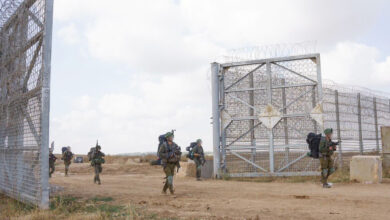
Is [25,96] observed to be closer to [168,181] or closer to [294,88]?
[168,181]

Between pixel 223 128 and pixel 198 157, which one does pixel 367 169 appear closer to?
pixel 223 128

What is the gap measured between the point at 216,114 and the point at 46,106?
315 inches

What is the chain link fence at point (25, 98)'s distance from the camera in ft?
24.1

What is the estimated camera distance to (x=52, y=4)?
25.1ft

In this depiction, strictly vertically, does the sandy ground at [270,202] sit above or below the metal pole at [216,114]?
below

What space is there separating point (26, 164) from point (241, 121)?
801 cm

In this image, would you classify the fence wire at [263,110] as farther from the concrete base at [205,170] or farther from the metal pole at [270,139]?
the concrete base at [205,170]

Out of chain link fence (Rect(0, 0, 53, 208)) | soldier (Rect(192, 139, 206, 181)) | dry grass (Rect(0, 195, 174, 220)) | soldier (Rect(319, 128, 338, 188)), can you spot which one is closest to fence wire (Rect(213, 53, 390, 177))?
soldier (Rect(192, 139, 206, 181))

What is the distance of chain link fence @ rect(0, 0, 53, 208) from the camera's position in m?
7.35

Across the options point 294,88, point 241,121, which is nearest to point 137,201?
point 241,121

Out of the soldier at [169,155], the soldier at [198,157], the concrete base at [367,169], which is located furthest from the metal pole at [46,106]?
the concrete base at [367,169]

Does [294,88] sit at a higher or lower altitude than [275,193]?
higher

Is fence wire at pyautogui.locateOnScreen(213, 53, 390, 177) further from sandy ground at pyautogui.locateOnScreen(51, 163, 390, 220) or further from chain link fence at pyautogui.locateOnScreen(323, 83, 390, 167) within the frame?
sandy ground at pyautogui.locateOnScreen(51, 163, 390, 220)

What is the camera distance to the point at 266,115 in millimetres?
13688
